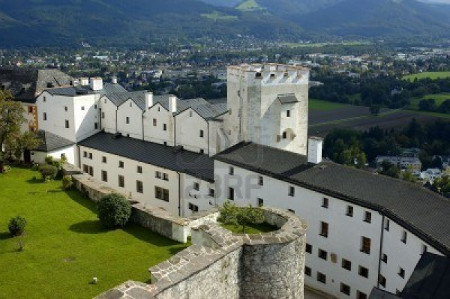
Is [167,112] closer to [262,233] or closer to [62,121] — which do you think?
[62,121]

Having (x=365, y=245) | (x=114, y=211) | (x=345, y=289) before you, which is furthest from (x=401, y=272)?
(x=114, y=211)

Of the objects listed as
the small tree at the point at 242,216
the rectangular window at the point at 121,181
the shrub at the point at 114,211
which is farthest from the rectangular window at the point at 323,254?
the rectangular window at the point at 121,181

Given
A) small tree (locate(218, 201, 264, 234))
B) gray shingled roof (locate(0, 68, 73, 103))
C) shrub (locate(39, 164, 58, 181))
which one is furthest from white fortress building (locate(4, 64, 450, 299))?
small tree (locate(218, 201, 264, 234))

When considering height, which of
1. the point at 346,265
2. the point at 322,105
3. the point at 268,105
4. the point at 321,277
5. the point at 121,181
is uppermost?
the point at 268,105

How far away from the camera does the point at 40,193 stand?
4475 cm

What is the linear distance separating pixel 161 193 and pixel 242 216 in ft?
75.0

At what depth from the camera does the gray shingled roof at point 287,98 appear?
4688 centimetres

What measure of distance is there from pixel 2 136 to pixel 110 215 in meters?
22.9

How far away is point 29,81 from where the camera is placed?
6431 centimetres

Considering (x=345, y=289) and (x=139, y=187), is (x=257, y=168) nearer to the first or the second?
(x=345, y=289)

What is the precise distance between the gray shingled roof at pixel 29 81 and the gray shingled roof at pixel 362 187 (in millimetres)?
28673

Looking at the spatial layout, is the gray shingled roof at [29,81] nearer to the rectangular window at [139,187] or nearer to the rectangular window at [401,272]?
the rectangular window at [139,187]

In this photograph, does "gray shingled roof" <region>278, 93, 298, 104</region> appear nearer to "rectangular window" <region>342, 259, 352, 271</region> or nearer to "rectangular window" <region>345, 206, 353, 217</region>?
"rectangular window" <region>345, 206, 353, 217</region>

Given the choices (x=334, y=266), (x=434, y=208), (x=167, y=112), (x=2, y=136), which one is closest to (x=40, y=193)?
(x=2, y=136)
